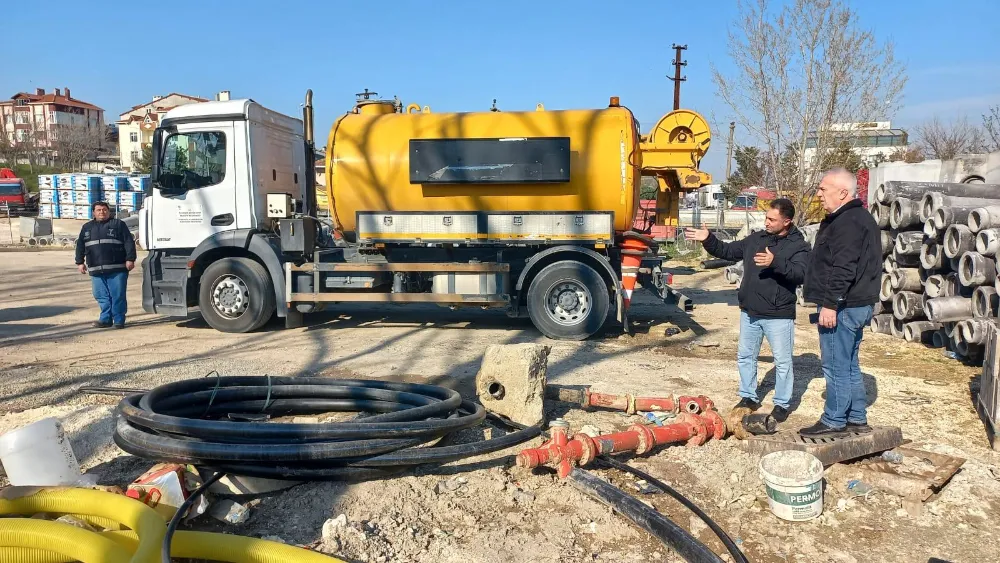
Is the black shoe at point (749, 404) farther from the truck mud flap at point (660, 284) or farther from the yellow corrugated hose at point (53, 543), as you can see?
the yellow corrugated hose at point (53, 543)

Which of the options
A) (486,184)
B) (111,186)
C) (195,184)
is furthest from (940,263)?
(111,186)

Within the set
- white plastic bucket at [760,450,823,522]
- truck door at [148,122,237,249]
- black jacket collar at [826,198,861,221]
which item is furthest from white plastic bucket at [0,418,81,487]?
truck door at [148,122,237,249]

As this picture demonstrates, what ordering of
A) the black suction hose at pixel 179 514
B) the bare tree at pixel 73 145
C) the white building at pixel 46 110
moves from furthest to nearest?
the white building at pixel 46 110, the bare tree at pixel 73 145, the black suction hose at pixel 179 514

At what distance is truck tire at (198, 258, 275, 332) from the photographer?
30.5ft

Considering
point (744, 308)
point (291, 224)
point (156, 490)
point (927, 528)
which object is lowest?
point (927, 528)

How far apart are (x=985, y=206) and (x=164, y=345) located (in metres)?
9.54

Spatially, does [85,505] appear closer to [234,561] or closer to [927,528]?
[234,561]

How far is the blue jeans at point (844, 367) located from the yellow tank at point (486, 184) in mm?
4470

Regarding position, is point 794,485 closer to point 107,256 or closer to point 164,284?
point 164,284

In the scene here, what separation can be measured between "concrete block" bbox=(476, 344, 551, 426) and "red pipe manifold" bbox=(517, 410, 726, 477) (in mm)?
269

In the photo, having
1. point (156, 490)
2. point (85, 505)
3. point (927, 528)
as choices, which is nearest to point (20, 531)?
point (85, 505)

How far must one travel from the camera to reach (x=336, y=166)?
9.34m

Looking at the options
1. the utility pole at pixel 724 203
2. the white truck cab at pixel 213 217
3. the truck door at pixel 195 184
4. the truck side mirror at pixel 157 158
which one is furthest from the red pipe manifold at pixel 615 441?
the utility pole at pixel 724 203

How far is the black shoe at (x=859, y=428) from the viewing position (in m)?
4.71
